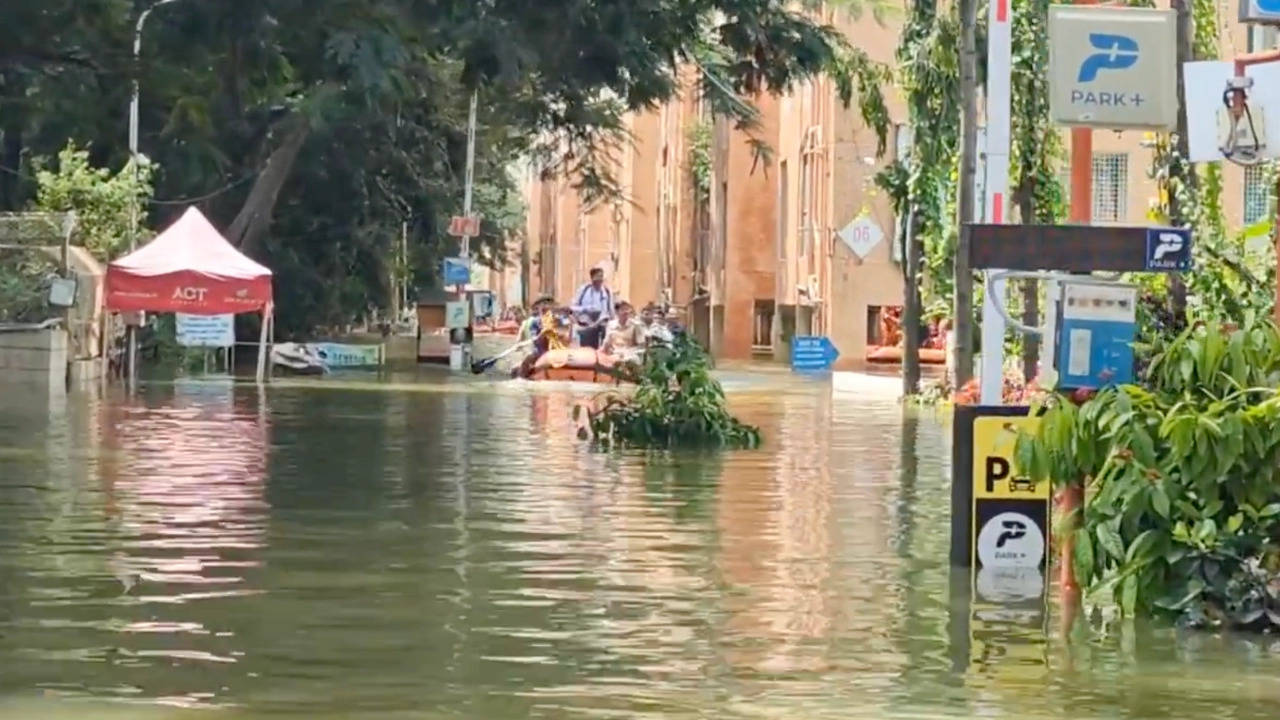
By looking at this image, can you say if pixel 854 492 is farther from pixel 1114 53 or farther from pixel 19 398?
pixel 19 398

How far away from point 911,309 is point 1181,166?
13.5 m

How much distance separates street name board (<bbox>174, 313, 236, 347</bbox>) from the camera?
4231 centimetres

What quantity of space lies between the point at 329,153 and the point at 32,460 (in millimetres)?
33136

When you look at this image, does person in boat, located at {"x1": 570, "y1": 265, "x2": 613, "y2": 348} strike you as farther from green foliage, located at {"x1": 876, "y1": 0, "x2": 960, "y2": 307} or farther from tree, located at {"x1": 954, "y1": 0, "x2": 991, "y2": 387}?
tree, located at {"x1": 954, "y1": 0, "x2": 991, "y2": 387}

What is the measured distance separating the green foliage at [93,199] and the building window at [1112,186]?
2005 centimetres

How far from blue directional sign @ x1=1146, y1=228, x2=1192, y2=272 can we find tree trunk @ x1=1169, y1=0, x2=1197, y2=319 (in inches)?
274

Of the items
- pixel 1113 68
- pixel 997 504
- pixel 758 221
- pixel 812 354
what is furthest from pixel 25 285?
pixel 758 221

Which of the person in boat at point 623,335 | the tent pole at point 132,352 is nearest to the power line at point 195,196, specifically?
the tent pole at point 132,352

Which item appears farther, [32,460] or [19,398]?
[19,398]

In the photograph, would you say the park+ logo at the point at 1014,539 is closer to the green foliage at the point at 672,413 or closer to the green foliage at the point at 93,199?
the green foliage at the point at 672,413

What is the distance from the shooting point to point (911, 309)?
124 feet

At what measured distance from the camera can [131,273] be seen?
38375 mm

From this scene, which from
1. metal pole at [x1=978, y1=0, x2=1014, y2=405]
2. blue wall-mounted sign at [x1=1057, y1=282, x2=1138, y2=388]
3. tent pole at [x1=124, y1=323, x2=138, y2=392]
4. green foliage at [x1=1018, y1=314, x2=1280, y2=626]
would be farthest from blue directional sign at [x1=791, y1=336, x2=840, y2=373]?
green foliage at [x1=1018, y1=314, x2=1280, y2=626]

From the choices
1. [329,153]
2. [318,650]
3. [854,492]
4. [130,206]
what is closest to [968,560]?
[318,650]
